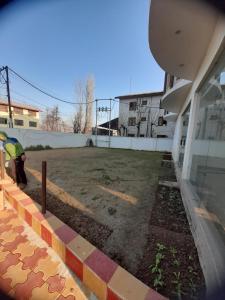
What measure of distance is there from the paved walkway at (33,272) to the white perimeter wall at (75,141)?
9742 mm

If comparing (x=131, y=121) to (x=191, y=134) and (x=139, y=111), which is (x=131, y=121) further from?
(x=191, y=134)

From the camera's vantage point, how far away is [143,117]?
18.2 metres

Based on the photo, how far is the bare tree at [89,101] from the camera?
19625 mm

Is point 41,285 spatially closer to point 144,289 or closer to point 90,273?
point 90,273

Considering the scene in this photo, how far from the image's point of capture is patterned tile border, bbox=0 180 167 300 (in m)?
0.98

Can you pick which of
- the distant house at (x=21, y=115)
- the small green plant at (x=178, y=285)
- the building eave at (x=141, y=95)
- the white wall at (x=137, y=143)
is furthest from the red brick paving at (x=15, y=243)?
the distant house at (x=21, y=115)

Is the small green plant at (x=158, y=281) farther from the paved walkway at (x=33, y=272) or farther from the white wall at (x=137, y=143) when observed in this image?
the white wall at (x=137, y=143)

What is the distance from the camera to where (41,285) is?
115 cm

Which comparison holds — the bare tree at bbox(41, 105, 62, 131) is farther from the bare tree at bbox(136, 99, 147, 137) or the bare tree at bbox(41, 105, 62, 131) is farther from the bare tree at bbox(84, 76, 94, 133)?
the bare tree at bbox(136, 99, 147, 137)

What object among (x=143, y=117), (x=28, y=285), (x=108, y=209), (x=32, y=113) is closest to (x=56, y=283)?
(x=28, y=285)

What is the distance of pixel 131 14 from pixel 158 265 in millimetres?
3217

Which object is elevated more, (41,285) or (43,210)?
(43,210)

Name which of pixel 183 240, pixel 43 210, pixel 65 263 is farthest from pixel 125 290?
pixel 43 210

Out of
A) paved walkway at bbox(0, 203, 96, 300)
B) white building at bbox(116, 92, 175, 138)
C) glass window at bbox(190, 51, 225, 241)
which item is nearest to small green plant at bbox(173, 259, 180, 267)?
glass window at bbox(190, 51, 225, 241)
